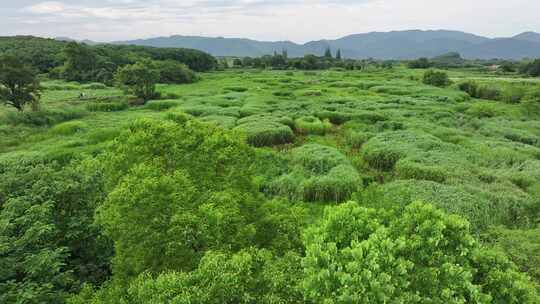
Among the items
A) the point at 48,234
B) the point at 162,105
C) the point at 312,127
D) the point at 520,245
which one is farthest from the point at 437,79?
the point at 48,234

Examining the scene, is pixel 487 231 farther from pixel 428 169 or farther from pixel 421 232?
pixel 421 232

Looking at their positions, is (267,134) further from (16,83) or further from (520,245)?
(16,83)

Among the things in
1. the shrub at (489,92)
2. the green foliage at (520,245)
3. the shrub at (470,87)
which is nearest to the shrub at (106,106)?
the green foliage at (520,245)

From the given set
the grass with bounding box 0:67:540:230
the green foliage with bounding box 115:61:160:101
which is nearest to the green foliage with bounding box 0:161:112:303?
the grass with bounding box 0:67:540:230

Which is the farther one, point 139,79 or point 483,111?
point 139,79

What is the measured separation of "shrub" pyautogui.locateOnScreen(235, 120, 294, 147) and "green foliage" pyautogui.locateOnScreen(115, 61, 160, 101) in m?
35.3

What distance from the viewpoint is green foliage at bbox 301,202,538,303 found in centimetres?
924

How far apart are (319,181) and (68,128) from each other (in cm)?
3674

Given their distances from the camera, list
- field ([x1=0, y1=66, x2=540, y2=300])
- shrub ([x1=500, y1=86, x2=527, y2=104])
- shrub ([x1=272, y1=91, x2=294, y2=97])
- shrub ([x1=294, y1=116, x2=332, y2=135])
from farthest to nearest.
A: shrub ([x1=272, y1=91, x2=294, y2=97]) → shrub ([x1=500, y1=86, x2=527, y2=104]) → shrub ([x1=294, y1=116, x2=332, y2=135]) → field ([x1=0, y1=66, x2=540, y2=300])

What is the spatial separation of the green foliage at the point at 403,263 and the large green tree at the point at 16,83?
191ft

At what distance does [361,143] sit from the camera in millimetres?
43625

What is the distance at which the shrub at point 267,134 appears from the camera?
4384 centimetres

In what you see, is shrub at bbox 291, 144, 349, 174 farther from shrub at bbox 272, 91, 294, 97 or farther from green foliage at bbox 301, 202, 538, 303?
shrub at bbox 272, 91, 294, 97

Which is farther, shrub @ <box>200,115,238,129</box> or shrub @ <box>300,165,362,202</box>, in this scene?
shrub @ <box>200,115,238,129</box>
